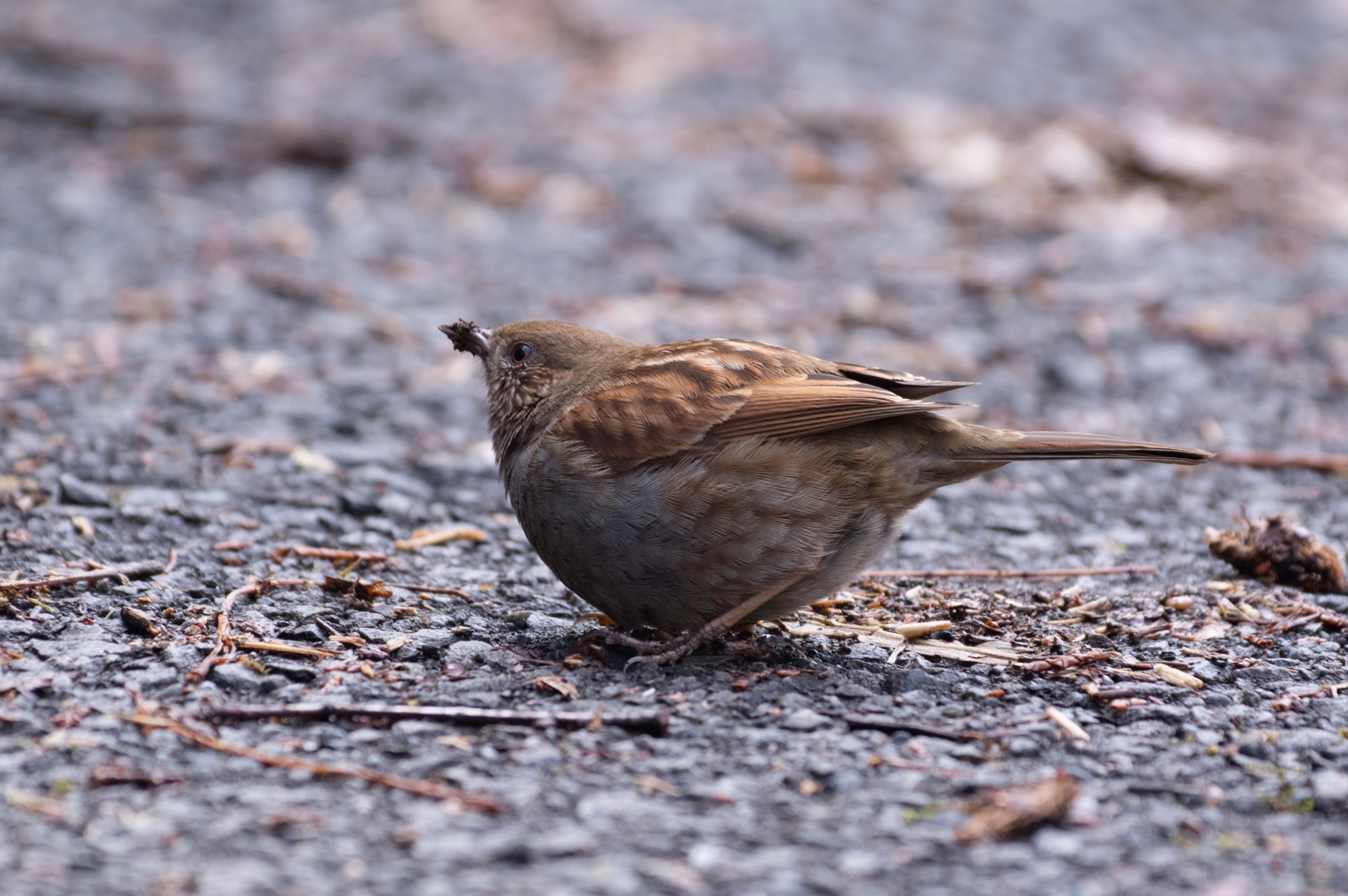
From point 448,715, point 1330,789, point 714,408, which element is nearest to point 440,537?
point 714,408

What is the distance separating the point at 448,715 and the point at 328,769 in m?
0.41

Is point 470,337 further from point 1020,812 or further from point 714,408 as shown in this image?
point 1020,812

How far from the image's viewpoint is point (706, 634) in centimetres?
443

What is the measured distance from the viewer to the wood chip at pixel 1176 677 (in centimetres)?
417

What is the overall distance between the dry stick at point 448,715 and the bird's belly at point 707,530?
0.72 meters

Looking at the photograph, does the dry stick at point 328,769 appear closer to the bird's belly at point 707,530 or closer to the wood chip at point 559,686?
the wood chip at point 559,686

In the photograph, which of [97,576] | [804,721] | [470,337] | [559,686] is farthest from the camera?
[470,337]

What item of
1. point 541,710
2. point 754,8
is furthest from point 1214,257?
point 541,710

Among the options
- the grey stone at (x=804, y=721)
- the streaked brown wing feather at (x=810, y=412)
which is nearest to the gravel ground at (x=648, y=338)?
the grey stone at (x=804, y=721)

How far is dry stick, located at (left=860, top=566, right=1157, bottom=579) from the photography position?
17.7 feet

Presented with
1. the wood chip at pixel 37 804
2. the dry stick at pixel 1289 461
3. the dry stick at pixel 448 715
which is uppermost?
the dry stick at pixel 1289 461

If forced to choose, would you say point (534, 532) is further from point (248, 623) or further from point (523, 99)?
point (523, 99)

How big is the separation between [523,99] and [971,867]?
383 inches

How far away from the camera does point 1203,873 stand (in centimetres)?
298
